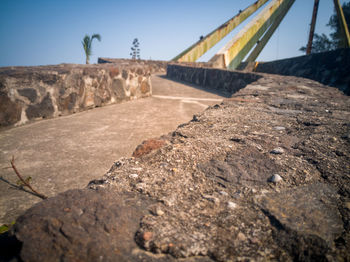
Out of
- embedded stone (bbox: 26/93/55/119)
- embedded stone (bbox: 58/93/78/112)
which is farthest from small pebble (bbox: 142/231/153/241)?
embedded stone (bbox: 58/93/78/112)

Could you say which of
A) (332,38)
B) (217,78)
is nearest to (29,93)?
(217,78)

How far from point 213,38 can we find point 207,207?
1173 cm

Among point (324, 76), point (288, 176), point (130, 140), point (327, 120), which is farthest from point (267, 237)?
point (324, 76)

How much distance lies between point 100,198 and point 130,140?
4.39ft

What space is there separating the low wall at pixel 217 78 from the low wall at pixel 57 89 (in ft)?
7.66

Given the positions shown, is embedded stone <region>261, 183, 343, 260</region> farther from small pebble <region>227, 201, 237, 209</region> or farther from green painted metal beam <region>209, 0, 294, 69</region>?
green painted metal beam <region>209, 0, 294, 69</region>

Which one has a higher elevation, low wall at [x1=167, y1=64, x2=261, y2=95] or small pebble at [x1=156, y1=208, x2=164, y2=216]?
low wall at [x1=167, y1=64, x2=261, y2=95]

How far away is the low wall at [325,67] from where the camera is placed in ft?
11.8

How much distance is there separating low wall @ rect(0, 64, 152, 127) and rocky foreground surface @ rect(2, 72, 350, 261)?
182 cm

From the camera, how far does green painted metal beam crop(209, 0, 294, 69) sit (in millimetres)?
8750

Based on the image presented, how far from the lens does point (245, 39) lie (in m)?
9.38

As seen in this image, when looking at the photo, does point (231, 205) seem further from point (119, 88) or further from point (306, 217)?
point (119, 88)

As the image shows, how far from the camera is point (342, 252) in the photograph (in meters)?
0.55

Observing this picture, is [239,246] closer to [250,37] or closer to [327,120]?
[327,120]
